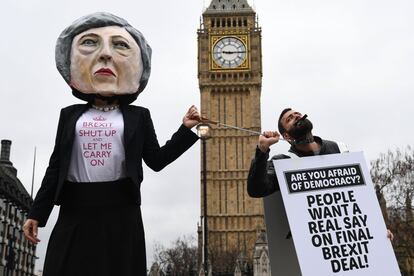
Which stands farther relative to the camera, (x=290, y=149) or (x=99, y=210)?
(x=290, y=149)

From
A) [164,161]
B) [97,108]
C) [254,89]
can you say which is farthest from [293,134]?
[254,89]

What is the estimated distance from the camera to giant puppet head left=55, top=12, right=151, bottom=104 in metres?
4.49

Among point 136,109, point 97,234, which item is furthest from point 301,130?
point 97,234

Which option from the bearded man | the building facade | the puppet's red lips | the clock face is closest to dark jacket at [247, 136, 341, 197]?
the bearded man

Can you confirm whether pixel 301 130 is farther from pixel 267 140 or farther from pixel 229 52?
pixel 229 52

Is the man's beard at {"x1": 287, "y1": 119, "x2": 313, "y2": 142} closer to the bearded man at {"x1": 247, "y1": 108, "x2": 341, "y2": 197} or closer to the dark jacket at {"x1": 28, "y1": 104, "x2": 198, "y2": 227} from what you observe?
the bearded man at {"x1": 247, "y1": 108, "x2": 341, "y2": 197}

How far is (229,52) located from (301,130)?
Result: 5932 cm

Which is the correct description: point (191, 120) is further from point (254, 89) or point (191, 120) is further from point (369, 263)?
point (254, 89)

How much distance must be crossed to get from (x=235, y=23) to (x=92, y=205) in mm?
61758

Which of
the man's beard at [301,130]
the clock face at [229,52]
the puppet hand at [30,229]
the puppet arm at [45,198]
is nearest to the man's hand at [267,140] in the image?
the man's beard at [301,130]

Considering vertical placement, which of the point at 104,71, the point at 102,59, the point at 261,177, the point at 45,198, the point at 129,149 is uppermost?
the point at 102,59

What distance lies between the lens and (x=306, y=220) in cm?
432

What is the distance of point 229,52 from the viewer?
207ft

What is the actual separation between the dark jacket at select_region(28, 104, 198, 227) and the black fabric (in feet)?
0.35
